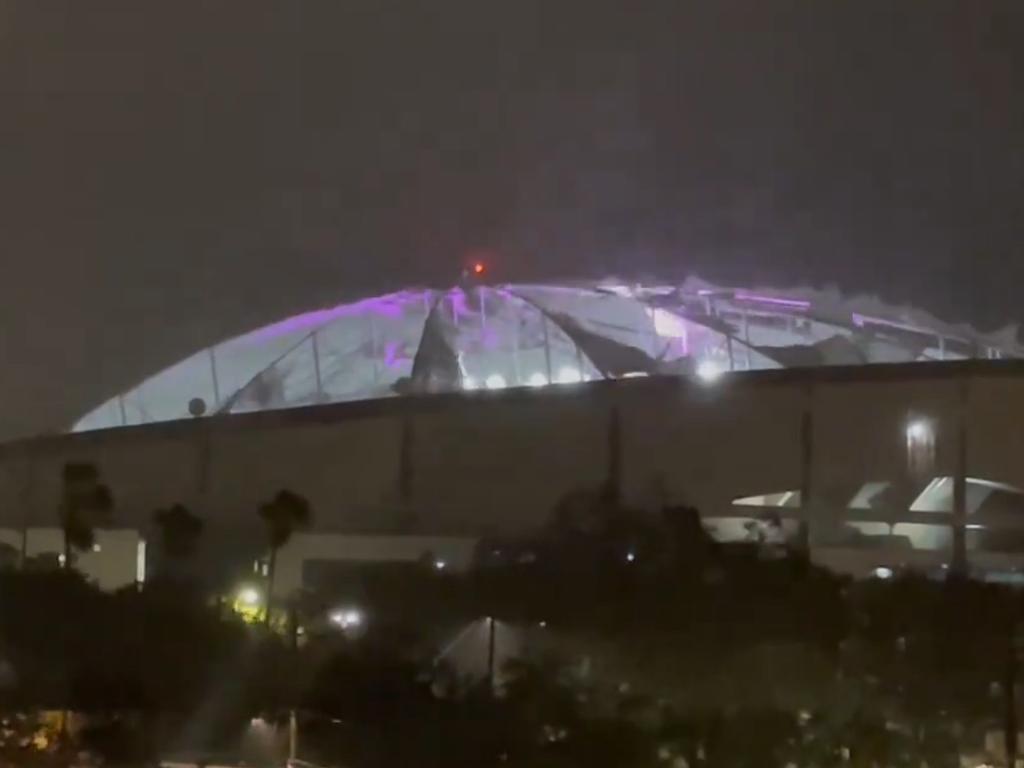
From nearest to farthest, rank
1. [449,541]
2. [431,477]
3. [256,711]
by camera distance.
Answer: [256,711]
[449,541]
[431,477]

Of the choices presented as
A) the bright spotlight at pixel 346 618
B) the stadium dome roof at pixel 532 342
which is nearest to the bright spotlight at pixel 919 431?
the stadium dome roof at pixel 532 342

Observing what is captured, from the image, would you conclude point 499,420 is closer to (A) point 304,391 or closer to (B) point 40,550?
(A) point 304,391

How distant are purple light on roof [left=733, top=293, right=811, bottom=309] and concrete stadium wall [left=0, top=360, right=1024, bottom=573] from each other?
0.15 metres

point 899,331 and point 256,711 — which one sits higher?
point 899,331

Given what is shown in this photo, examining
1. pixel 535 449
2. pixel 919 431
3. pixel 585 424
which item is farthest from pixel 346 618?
pixel 919 431

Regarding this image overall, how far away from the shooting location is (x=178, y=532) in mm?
2197

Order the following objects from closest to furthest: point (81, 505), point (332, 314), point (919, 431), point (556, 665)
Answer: point (556, 665), point (81, 505), point (332, 314), point (919, 431)

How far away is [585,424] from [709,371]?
0.98ft

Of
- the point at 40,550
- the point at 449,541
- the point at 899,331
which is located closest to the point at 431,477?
the point at 449,541

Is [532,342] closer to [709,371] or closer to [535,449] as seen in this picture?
[535,449]

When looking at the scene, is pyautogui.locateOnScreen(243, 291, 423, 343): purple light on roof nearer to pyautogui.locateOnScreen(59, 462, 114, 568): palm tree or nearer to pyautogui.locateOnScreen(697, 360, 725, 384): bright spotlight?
pyautogui.locateOnScreen(59, 462, 114, 568): palm tree

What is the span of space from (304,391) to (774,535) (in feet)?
3.33

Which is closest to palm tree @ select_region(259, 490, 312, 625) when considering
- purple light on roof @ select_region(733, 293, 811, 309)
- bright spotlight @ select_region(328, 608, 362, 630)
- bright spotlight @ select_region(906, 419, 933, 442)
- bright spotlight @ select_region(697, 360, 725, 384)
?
bright spotlight @ select_region(328, 608, 362, 630)

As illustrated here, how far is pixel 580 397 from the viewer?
2541 millimetres
